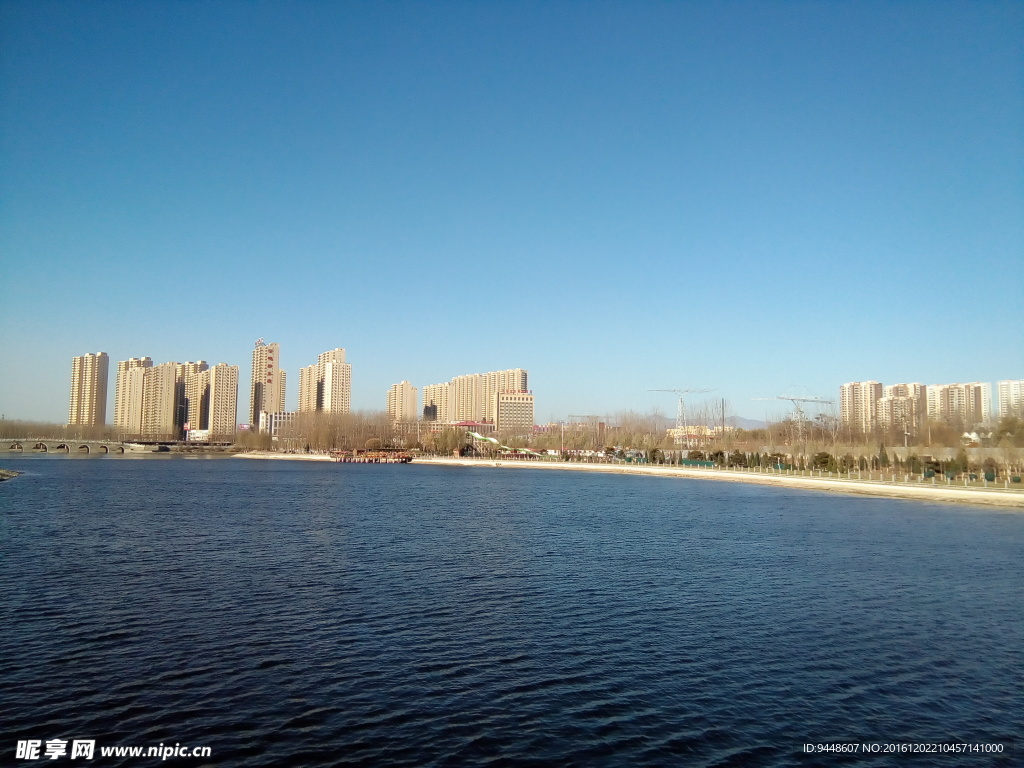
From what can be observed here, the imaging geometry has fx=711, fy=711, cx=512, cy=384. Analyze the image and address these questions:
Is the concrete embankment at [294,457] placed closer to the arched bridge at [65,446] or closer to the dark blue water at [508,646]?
the arched bridge at [65,446]

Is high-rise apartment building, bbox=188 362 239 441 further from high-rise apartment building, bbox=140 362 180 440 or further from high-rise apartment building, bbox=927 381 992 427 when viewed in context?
high-rise apartment building, bbox=927 381 992 427

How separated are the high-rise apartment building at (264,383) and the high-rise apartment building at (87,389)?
3784 cm

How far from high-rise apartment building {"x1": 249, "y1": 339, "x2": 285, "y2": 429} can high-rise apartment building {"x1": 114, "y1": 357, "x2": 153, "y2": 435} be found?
27260 mm

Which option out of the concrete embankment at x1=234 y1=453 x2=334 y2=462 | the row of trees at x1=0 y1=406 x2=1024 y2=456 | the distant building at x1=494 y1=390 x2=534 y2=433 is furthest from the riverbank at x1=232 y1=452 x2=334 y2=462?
the distant building at x1=494 y1=390 x2=534 y2=433

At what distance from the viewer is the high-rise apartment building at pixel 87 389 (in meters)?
164

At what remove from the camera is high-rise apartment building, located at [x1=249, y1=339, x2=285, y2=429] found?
194125 millimetres

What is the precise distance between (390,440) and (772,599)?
430 ft

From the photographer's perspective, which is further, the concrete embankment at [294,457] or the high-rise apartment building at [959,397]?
the concrete embankment at [294,457]

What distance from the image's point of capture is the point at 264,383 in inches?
7721

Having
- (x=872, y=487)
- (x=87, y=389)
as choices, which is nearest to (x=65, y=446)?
(x=87, y=389)

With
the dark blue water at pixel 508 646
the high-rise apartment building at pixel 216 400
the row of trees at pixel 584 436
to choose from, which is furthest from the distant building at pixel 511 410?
the dark blue water at pixel 508 646

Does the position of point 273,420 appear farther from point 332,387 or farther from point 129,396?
point 129,396

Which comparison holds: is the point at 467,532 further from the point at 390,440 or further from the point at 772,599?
the point at 390,440

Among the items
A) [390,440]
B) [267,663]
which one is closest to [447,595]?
[267,663]
